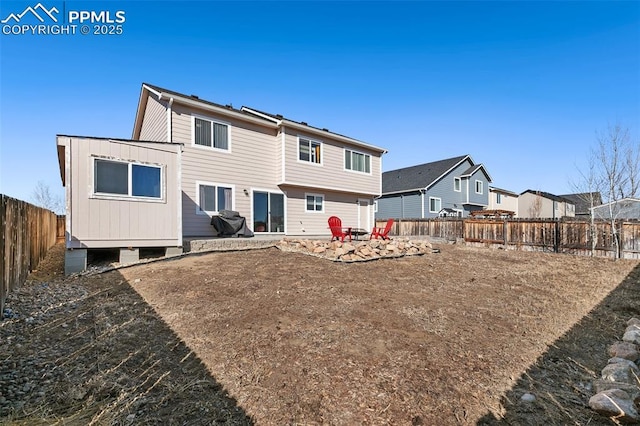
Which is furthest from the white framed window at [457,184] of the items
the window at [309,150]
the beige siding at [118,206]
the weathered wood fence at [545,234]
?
the beige siding at [118,206]

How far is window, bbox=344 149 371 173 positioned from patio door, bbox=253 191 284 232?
4.37m

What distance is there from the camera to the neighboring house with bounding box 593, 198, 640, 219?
13.1 metres

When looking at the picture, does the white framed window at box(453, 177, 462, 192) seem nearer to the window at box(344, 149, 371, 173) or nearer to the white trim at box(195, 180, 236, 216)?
the window at box(344, 149, 371, 173)

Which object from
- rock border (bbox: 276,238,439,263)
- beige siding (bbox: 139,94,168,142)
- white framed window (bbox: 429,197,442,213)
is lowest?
rock border (bbox: 276,238,439,263)

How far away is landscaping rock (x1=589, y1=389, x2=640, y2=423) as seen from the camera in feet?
9.04

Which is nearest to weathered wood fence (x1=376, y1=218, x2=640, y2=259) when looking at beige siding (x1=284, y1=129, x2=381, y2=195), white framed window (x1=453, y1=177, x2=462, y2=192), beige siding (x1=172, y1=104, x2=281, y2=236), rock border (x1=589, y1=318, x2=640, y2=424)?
beige siding (x1=284, y1=129, x2=381, y2=195)

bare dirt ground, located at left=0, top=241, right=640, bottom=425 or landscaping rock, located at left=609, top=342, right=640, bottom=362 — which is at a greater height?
bare dirt ground, located at left=0, top=241, right=640, bottom=425

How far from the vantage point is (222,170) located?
1155 cm

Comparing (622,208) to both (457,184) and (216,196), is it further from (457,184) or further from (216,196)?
(216,196)

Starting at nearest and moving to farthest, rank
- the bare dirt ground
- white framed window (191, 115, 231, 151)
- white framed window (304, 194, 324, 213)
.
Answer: the bare dirt ground < white framed window (191, 115, 231, 151) < white framed window (304, 194, 324, 213)

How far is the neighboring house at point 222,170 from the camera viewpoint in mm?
7441

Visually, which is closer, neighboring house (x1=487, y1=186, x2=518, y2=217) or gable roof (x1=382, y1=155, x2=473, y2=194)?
gable roof (x1=382, y1=155, x2=473, y2=194)

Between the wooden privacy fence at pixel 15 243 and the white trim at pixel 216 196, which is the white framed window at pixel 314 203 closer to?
the white trim at pixel 216 196

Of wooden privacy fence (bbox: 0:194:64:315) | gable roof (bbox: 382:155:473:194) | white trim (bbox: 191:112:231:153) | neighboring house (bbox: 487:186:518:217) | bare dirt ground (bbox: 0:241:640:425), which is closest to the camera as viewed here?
bare dirt ground (bbox: 0:241:640:425)
